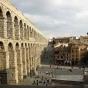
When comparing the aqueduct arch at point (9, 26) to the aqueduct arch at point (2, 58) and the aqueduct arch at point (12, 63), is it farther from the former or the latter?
the aqueduct arch at point (2, 58)

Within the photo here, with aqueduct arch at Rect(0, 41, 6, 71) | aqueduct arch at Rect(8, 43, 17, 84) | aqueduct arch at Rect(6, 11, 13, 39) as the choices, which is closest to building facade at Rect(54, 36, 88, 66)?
aqueduct arch at Rect(8, 43, 17, 84)

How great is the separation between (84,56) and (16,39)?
57.1 m

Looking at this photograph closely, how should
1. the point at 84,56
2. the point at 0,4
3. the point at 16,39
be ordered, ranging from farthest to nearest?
the point at 84,56, the point at 16,39, the point at 0,4

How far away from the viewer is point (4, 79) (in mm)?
35875

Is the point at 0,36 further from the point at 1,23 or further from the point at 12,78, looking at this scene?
the point at 12,78

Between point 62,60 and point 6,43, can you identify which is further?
point 62,60

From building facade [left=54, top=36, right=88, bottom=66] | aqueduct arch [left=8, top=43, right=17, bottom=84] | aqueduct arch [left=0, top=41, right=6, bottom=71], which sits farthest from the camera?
building facade [left=54, top=36, right=88, bottom=66]

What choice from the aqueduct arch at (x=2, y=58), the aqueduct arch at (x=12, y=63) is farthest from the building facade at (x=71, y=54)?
the aqueduct arch at (x=2, y=58)

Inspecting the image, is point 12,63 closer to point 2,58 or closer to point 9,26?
point 2,58

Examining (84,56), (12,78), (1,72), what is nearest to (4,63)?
(1,72)

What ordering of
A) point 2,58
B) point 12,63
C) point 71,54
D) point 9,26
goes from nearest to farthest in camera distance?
1. point 2,58
2. point 9,26
3. point 12,63
4. point 71,54

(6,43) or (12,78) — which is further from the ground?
(6,43)

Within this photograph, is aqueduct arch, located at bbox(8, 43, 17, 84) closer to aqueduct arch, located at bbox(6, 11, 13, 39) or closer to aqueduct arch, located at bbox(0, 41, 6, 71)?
aqueduct arch, located at bbox(6, 11, 13, 39)

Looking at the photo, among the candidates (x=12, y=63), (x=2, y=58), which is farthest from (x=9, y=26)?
(x=2, y=58)
